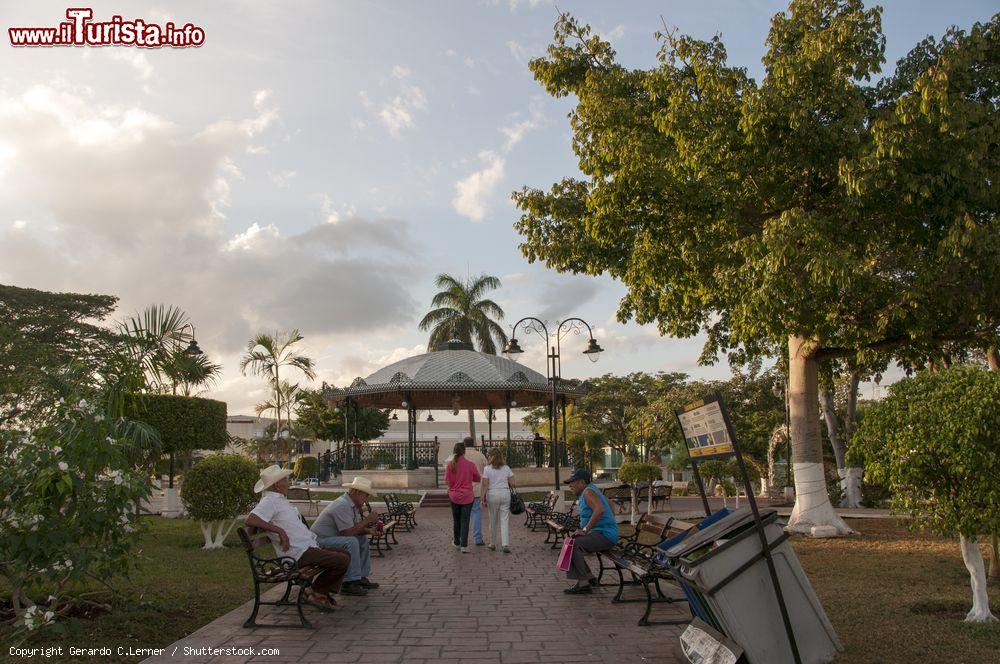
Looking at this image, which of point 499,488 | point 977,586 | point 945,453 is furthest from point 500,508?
point 945,453

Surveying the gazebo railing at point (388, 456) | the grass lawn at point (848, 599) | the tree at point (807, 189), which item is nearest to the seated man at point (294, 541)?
the grass lawn at point (848, 599)

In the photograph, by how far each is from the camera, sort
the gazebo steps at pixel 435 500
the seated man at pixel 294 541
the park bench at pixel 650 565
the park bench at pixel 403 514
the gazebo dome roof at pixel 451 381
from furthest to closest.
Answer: the gazebo dome roof at pixel 451 381
the gazebo steps at pixel 435 500
the park bench at pixel 403 514
the seated man at pixel 294 541
the park bench at pixel 650 565

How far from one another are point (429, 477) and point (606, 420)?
22.6 meters

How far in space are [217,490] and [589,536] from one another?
20.3 feet

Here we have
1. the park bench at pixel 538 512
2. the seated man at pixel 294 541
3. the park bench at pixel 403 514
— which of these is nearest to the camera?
the seated man at pixel 294 541

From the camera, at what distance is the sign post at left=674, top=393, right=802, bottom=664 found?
478cm

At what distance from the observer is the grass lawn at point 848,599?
5.68 m

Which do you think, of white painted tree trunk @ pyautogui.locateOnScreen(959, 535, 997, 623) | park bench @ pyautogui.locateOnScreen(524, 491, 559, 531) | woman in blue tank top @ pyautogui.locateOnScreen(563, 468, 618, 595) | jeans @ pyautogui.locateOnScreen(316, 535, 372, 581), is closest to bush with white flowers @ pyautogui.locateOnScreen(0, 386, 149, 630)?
jeans @ pyautogui.locateOnScreen(316, 535, 372, 581)

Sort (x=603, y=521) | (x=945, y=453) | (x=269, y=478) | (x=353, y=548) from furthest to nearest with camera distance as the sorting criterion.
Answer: (x=603, y=521) < (x=353, y=548) < (x=269, y=478) < (x=945, y=453)

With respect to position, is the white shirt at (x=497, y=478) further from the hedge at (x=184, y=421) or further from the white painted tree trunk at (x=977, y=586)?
the hedge at (x=184, y=421)

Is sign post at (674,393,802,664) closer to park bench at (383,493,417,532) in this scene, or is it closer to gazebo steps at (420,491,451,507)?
park bench at (383,493,417,532)

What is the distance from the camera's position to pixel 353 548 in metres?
7.88

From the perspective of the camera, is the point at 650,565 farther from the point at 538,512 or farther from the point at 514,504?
the point at 538,512

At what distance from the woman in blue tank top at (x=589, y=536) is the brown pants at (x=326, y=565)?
2.33 m
